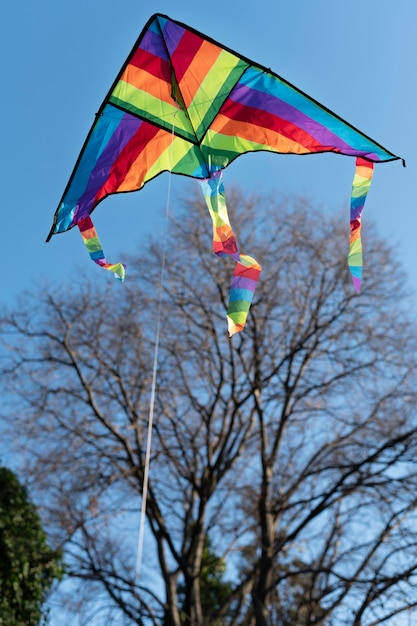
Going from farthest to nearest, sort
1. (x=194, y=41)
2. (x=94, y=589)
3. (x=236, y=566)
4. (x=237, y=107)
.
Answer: (x=236, y=566)
(x=94, y=589)
(x=237, y=107)
(x=194, y=41)

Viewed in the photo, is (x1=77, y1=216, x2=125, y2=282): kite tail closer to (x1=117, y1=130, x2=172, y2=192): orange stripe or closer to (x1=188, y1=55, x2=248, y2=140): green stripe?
(x1=117, y1=130, x2=172, y2=192): orange stripe

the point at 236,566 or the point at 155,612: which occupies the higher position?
the point at 236,566

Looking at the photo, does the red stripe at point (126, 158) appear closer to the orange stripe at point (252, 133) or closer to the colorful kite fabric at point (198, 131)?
the colorful kite fabric at point (198, 131)

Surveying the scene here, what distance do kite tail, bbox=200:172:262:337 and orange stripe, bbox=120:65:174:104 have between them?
569 millimetres

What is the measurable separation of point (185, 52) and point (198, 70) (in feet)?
0.41

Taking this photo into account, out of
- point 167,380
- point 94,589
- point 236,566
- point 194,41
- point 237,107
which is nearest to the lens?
point 194,41

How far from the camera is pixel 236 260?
12.0ft

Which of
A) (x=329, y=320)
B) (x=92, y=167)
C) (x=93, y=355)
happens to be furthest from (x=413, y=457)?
(x=92, y=167)

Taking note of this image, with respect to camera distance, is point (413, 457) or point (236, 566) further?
point (236, 566)

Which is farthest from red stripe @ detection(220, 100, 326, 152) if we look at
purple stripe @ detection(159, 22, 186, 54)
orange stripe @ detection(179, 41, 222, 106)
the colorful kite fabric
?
purple stripe @ detection(159, 22, 186, 54)

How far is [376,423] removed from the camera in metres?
8.92

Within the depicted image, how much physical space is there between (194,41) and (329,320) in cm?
615

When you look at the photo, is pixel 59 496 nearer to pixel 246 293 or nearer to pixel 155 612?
pixel 155 612

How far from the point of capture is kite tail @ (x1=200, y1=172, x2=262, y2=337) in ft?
11.8
